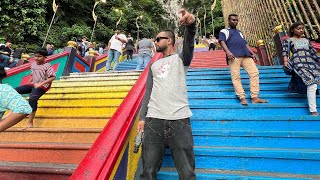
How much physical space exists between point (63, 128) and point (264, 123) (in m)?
2.88

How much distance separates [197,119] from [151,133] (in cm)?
149

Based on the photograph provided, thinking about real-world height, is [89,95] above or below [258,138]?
above

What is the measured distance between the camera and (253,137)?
3.05 meters

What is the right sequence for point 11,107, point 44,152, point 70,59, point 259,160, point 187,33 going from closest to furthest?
1. point 11,107
2. point 187,33
3. point 259,160
4. point 44,152
5. point 70,59

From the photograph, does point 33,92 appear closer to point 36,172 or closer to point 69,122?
point 69,122

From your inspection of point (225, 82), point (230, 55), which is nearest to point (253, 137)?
point (230, 55)

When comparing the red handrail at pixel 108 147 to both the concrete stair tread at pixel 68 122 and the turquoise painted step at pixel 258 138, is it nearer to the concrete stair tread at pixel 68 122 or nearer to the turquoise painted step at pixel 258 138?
the turquoise painted step at pixel 258 138

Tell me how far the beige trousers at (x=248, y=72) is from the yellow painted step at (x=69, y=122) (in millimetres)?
2115

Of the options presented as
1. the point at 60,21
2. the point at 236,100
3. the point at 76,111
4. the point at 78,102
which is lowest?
the point at 76,111

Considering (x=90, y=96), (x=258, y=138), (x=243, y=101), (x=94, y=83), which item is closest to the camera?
(x=258, y=138)

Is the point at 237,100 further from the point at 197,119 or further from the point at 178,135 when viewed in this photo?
the point at 178,135

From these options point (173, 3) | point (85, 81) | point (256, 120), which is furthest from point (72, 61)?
point (173, 3)

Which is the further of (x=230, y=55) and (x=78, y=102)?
(x=78, y=102)

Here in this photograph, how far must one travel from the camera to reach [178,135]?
2.13m
